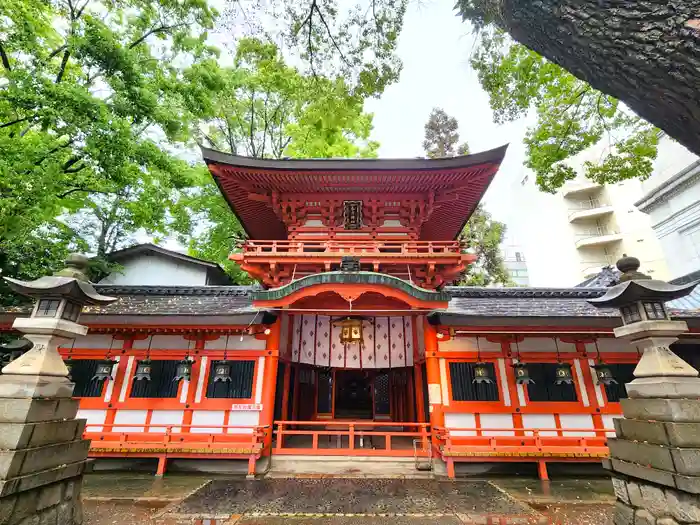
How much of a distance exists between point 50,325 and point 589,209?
35.1m

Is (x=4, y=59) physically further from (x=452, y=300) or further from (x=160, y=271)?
(x=452, y=300)

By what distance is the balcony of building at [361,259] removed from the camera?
9.10 meters

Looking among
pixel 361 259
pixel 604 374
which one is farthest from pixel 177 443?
pixel 604 374

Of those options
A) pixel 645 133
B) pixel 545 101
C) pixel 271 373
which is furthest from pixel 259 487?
pixel 645 133

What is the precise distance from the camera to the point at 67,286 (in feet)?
16.7

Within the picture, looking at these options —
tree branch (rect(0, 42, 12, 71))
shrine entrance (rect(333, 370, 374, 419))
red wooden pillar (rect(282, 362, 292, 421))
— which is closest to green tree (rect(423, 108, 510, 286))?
shrine entrance (rect(333, 370, 374, 419))

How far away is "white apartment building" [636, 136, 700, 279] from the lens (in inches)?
594

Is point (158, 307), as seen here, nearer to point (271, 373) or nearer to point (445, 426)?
point (271, 373)

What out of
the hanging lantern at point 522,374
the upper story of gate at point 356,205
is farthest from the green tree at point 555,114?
the hanging lantern at point 522,374

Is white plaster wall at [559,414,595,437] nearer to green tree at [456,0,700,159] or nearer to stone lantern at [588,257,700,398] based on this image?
stone lantern at [588,257,700,398]

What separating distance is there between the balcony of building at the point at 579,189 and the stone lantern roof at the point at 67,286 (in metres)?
33.2

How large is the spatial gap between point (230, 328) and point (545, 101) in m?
10.5

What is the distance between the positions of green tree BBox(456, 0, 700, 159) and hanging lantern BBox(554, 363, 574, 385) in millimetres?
7530

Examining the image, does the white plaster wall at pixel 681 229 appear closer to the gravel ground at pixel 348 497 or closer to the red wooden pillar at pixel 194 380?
the gravel ground at pixel 348 497
